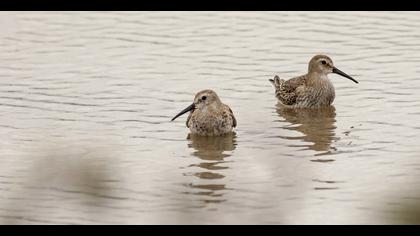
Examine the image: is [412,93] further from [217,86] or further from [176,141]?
[176,141]

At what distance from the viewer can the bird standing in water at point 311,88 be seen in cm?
2117

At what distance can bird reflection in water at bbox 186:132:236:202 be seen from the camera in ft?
48.5

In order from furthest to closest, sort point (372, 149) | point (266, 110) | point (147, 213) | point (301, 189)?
point (266, 110) → point (372, 149) → point (301, 189) → point (147, 213)

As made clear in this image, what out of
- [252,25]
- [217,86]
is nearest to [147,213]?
[217,86]

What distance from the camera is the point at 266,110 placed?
20.9 metres

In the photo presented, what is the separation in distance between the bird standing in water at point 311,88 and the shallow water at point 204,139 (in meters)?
0.32

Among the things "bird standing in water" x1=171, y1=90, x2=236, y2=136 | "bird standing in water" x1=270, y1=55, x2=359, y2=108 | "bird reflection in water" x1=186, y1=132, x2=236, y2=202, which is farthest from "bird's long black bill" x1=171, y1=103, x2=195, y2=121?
"bird standing in water" x1=270, y1=55, x2=359, y2=108

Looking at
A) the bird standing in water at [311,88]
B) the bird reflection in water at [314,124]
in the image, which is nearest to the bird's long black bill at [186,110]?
the bird reflection in water at [314,124]

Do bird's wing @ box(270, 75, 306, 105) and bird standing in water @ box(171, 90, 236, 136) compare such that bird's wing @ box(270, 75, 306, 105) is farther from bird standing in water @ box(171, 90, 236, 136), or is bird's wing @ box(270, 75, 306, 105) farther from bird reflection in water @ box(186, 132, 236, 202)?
bird reflection in water @ box(186, 132, 236, 202)

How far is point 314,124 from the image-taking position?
1983cm

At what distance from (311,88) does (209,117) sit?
11.9ft

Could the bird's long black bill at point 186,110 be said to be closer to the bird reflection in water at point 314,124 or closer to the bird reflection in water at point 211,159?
the bird reflection in water at point 211,159

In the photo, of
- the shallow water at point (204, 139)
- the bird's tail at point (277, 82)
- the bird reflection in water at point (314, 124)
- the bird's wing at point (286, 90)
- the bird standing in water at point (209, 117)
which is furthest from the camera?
the bird's tail at point (277, 82)
